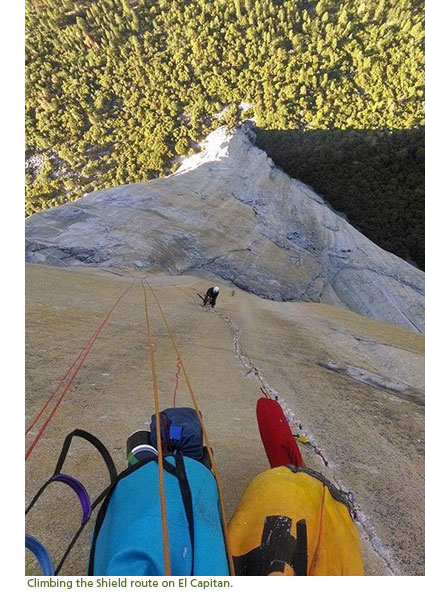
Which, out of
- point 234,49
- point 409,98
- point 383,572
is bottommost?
point 383,572

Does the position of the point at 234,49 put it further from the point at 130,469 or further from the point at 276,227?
the point at 130,469

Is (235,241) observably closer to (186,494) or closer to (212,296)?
(212,296)

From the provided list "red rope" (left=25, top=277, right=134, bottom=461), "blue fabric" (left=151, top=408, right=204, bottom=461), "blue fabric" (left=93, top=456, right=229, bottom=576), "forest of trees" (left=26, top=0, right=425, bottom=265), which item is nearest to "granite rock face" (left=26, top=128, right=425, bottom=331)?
"red rope" (left=25, top=277, right=134, bottom=461)

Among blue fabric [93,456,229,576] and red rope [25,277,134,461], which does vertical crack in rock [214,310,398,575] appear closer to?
blue fabric [93,456,229,576]

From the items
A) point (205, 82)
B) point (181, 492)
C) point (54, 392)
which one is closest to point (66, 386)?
point (54, 392)

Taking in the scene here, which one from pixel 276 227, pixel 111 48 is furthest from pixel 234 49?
pixel 276 227

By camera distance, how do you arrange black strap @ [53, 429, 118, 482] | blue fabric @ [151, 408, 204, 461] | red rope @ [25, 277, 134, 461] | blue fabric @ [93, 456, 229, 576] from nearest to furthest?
blue fabric @ [93, 456, 229, 576] → black strap @ [53, 429, 118, 482] → blue fabric @ [151, 408, 204, 461] → red rope @ [25, 277, 134, 461]
